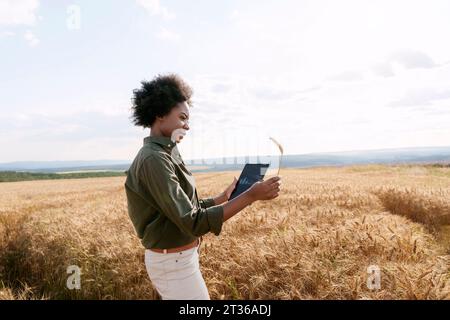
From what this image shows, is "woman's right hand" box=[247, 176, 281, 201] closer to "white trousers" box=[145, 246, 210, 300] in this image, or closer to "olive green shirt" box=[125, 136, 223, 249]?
"olive green shirt" box=[125, 136, 223, 249]

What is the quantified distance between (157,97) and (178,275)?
119 centimetres

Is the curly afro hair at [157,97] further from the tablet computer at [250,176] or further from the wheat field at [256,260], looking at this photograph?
the wheat field at [256,260]

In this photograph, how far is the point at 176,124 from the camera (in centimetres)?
253

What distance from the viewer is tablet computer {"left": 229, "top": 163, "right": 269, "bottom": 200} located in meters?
2.52

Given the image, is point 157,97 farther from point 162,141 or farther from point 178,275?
point 178,275

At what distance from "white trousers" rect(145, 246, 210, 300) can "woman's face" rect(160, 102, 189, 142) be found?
30.5 inches

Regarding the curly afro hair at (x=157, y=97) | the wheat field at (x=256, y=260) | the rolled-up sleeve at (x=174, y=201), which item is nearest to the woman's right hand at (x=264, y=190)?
the rolled-up sleeve at (x=174, y=201)

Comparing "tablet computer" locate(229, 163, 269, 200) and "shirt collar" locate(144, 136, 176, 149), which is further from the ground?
"shirt collar" locate(144, 136, 176, 149)

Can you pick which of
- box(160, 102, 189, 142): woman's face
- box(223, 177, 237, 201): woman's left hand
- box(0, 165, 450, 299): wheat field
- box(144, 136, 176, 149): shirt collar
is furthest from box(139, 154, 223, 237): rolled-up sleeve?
box(0, 165, 450, 299): wheat field

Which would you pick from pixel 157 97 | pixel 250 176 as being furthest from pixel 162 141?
pixel 250 176

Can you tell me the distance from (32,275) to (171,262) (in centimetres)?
514

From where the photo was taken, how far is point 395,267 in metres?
3.92
